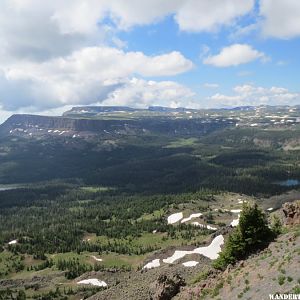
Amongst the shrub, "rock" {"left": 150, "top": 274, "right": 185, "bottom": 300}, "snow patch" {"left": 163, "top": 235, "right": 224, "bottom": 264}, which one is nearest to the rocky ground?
"rock" {"left": 150, "top": 274, "right": 185, "bottom": 300}

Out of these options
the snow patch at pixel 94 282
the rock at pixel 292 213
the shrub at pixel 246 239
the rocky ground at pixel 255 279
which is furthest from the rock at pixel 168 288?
the snow patch at pixel 94 282

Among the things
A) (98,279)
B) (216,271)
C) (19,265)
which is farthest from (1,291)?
(216,271)

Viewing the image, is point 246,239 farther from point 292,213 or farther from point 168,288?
point 292,213

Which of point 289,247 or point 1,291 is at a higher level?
point 289,247

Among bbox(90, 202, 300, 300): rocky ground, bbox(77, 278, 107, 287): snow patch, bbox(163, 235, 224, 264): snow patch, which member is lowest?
bbox(77, 278, 107, 287): snow patch

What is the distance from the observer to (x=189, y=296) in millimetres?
54812

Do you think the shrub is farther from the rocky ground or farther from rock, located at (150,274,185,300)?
rock, located at (150,274,185,300)

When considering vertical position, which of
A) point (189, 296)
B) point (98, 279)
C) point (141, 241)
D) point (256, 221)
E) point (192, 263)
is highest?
point (256, 221)

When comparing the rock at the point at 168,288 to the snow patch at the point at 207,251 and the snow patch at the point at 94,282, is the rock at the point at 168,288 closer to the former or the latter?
the snow patch at the point at 94,282

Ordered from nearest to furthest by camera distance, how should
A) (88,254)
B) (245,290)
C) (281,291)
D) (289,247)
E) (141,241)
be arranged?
(281,291), (245,290), (289,247), (88,254), (141,241)

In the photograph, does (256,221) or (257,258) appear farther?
(256,221)

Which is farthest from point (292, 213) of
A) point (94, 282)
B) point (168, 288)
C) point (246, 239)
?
Result: point (94, 282)

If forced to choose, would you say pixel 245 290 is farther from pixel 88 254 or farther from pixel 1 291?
pixel 88 254

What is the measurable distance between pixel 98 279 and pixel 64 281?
54.0 feet
